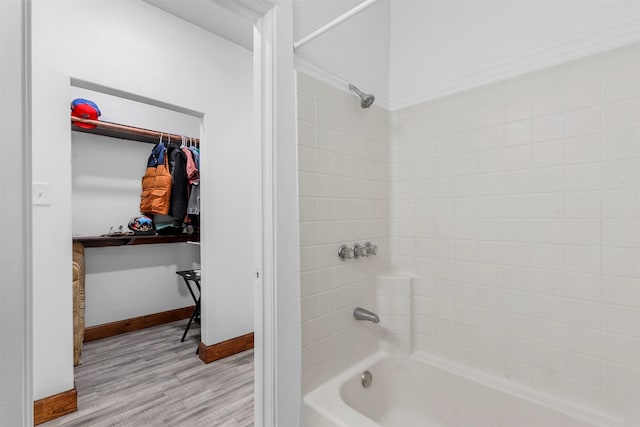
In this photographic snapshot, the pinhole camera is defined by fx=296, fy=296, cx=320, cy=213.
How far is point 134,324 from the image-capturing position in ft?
10.2

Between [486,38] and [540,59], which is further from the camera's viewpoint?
[486,38]

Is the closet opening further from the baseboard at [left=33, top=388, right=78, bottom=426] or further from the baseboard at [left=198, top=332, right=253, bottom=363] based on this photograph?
the baseboard at [left=33, top=388, right=78, bottom=426]

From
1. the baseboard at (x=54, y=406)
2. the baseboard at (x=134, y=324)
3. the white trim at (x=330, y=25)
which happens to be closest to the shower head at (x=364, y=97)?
the white trim at (x=330, y=25)

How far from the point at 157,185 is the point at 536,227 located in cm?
291

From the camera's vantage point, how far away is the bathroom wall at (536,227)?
3.84 ft

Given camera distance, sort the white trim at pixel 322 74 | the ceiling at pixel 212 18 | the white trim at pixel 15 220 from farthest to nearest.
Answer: the ceiling at pixel 212 18 < the white trim at pixel 322 74 < the white trim at pixel 15 220

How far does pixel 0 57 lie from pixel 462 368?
210cm

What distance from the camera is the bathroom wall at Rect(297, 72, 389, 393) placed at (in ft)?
4.41

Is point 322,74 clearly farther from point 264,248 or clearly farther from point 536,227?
point 536,227

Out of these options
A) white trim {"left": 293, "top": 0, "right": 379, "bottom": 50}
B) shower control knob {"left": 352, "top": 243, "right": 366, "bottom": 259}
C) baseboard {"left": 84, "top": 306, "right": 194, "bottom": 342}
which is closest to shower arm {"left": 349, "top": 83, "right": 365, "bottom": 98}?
white trim {"left": 293, "top": 0, "right": 379, "bottom": 50}

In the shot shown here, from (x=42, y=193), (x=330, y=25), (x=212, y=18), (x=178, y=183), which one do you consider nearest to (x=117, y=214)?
(x=178, y=183)

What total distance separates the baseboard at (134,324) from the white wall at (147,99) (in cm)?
122

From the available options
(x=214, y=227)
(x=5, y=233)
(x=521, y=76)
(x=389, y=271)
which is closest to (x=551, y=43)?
(x=521, y=76)

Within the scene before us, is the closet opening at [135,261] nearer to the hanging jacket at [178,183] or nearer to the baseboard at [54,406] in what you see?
the hanging jacket at [178,183]
